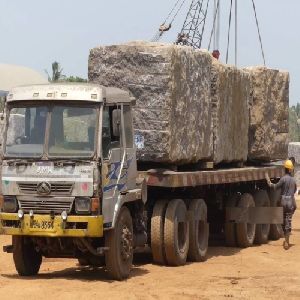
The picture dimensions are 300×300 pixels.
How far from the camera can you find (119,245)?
36.0 feet

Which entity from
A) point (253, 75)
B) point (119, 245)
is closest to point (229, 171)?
point (253, 75)

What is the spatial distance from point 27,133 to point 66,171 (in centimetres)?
79

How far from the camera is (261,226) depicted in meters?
17.3

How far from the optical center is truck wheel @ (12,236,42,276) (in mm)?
11227

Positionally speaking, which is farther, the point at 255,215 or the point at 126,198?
the point at 255,215

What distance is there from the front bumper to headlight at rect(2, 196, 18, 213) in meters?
0.13

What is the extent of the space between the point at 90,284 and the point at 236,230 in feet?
20.2

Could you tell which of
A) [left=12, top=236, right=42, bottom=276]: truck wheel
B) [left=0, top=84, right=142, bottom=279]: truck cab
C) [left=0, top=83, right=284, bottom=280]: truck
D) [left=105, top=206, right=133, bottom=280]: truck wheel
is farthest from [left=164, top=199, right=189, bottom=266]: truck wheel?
[left=12, top=236, right=42, bottom=276]: truck wheel

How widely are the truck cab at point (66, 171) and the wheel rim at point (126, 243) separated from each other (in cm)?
1

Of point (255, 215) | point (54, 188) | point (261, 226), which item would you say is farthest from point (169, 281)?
point (261, 226)

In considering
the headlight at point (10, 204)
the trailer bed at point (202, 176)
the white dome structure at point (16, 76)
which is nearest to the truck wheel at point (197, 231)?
the trailer bed at point (202, 176)

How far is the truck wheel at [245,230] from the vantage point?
16.2m

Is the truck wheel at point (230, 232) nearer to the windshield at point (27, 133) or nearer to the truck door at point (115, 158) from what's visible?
the truck door at point (115, 158)

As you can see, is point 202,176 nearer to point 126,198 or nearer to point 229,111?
point 229,111
